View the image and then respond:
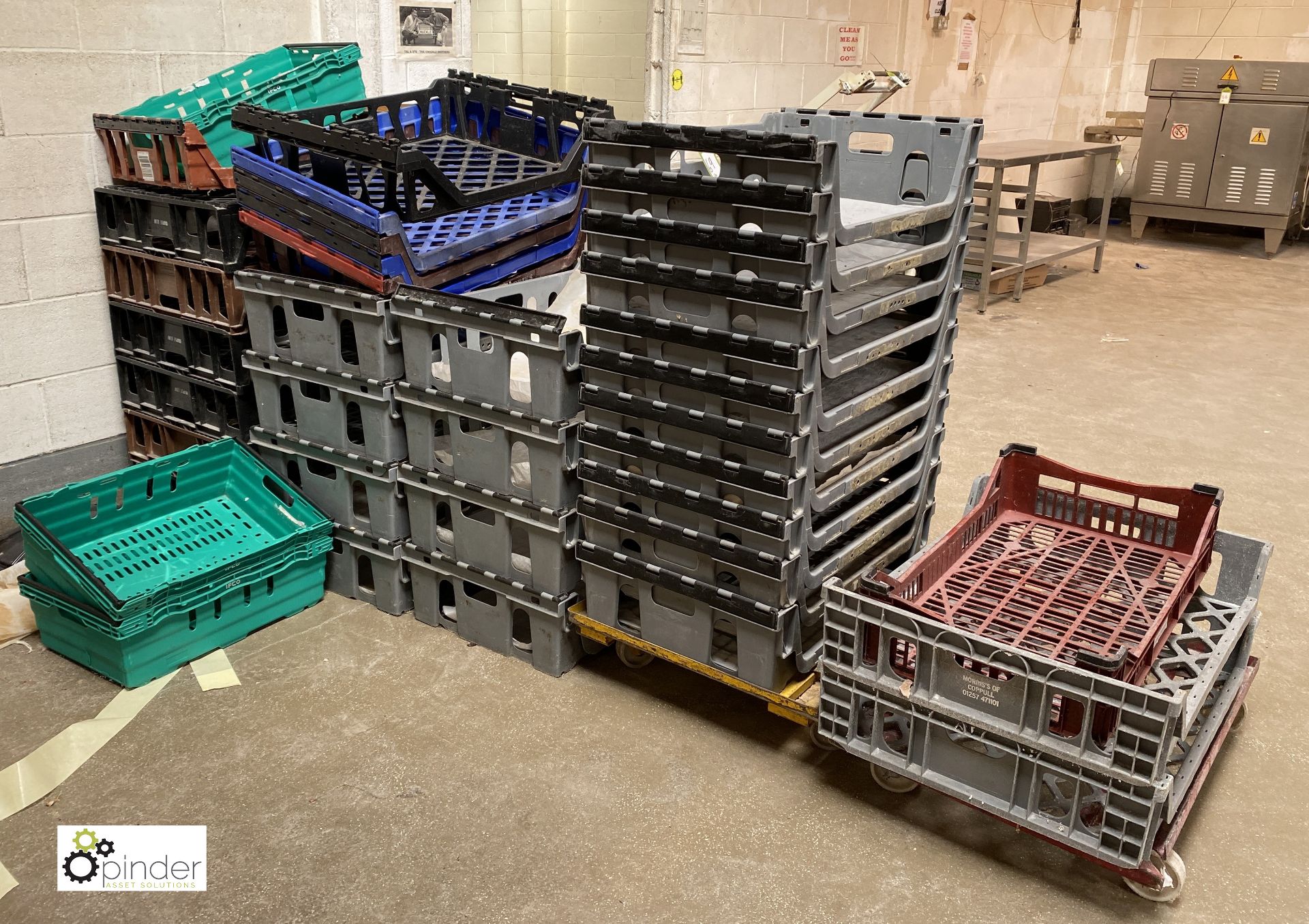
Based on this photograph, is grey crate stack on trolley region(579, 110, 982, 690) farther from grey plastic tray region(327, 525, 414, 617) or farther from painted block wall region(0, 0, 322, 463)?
painted block wall region(0, 0, 322, 463)

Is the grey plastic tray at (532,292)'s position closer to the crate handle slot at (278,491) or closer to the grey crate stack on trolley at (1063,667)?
the crate handle slot at (278,491)

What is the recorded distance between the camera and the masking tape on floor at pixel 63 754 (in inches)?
99.7

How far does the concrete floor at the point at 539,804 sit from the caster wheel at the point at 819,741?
0.05m

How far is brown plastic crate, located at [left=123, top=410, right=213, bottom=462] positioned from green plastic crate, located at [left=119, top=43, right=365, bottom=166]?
3.41 ft

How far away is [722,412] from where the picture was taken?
250 cm

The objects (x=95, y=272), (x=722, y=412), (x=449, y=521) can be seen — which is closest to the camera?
(x=722, y=412)

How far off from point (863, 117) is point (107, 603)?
2.48 metres

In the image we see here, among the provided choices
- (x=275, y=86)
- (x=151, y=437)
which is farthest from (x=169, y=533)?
(x=275, y=86)

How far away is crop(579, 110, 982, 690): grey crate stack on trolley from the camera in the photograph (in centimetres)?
233

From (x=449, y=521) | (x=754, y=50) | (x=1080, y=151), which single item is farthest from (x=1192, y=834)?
(x=1080, y=151)

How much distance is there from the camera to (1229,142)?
9297mm

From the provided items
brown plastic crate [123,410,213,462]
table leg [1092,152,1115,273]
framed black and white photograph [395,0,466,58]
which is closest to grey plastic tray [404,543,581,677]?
brown plastic crate [123,410,213,462]

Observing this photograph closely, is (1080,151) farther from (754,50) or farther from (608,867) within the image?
(608,867)

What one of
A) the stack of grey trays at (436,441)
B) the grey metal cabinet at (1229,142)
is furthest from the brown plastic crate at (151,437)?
the grey metal cabinet at (1229,142)
